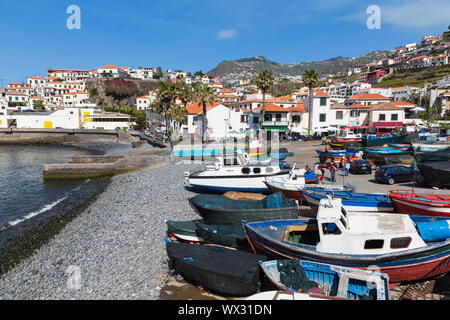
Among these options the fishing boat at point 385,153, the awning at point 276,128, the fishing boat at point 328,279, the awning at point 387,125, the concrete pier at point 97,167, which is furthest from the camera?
the awning at point 276,128

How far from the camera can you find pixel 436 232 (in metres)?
10.6

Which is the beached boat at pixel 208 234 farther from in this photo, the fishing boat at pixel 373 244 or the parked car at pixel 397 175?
the parked car at pixel 397 175

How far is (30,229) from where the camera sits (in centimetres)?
1908

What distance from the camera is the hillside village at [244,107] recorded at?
2221 inches

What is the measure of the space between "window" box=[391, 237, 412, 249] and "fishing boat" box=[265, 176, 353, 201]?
7095 mm

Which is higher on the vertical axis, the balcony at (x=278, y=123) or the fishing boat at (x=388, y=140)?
the balcony at (x=278, y=123)

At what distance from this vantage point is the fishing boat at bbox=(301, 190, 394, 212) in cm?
1474

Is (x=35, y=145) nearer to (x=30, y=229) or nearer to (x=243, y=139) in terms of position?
(x=243, y=139)

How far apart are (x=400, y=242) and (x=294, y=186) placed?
342 inches

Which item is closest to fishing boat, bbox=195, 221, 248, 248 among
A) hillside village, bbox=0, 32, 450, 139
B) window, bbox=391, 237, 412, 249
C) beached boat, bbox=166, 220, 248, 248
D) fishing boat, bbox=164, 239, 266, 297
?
beached boat, bbox=166, 220, 248, 248

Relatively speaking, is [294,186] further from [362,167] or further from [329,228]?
[362,167]

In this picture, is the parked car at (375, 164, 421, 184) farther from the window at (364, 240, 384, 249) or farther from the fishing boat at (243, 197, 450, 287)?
the window at (364, 240, 384, 249)

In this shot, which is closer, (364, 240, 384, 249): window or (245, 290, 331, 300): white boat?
(245, 290, 331, 300): white boat

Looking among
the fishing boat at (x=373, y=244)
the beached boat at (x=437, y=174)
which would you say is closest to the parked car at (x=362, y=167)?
the beached boat at (x=437, y=174)
